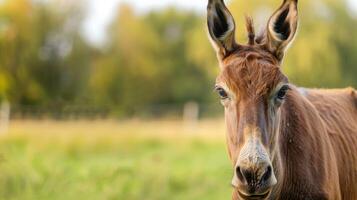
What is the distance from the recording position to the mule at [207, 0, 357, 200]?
16.4 ft

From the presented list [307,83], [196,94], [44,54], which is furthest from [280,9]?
[196,94]

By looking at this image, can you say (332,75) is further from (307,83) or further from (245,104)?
(245,104)

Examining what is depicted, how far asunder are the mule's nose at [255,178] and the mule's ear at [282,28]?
3.85 ft

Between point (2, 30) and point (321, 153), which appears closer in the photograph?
point (321, 153)

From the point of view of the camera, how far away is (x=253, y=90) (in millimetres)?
5234

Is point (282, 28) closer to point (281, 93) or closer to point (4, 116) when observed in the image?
point (281, 93)

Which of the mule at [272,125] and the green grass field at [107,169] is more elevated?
the mule at [272,125]

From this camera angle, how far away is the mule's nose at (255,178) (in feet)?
15.8

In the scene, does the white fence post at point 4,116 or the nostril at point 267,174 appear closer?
the nostril at point 267,174

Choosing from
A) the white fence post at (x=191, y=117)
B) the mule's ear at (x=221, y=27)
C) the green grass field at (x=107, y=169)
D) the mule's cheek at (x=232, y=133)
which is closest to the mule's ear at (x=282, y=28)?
the mule's ear at (x=221, y=27)

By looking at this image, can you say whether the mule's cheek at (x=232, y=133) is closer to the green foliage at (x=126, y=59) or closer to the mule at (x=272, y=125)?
the mule at (x=272, y=125)

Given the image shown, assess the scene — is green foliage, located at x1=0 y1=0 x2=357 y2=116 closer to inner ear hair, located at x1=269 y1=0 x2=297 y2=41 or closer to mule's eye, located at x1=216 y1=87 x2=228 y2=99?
inner ear hair, located at x1=269 y1=0 x2=297 y2=41

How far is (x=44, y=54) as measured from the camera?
1882 inches

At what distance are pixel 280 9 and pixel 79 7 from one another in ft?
147
